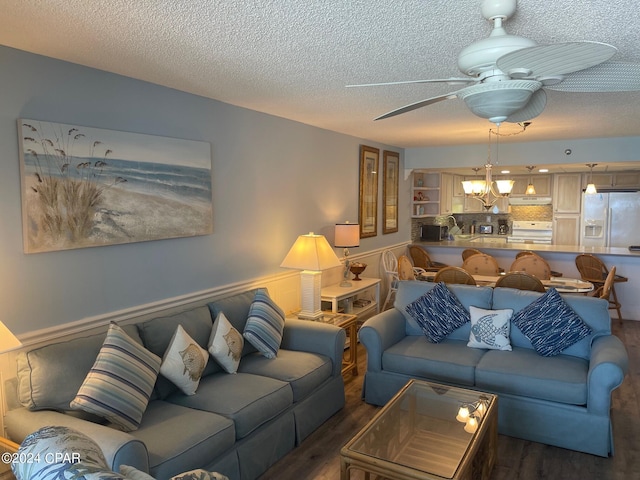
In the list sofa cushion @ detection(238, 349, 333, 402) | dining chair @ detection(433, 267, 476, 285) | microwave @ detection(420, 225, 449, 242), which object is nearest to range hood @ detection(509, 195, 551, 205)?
microwave @ detection(420, 225, 449, 242)

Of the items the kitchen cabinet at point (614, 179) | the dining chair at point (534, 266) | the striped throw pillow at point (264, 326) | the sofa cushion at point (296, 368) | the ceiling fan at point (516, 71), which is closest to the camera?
the ceiling fan at point (516, 71)

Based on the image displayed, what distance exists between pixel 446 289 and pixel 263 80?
2273 mm

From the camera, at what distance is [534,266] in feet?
17.7

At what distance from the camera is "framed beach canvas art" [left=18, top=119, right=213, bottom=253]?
2576mm

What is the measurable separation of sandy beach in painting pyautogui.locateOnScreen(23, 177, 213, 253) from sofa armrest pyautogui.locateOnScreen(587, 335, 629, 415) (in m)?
2.86

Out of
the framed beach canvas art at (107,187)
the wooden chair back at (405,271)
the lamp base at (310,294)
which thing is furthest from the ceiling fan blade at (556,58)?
the wooden chair back at (405,271)

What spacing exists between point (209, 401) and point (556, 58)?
241 cm

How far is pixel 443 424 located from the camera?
109 inches

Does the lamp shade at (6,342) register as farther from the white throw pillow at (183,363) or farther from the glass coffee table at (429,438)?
the glass coffee table at (429,438)

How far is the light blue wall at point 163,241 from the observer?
8.29 ft

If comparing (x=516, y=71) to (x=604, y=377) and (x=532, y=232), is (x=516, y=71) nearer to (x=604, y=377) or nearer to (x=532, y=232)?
(x=604, y=377)

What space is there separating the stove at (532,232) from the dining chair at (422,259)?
3.10 meters

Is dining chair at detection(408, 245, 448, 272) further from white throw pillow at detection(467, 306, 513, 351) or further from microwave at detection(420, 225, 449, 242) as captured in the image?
white throw pillow at detection(467, 306, 513, 351)

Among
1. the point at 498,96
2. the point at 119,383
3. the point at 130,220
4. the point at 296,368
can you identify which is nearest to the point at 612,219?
the point at 296,368
